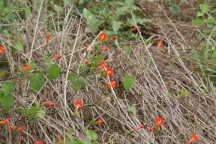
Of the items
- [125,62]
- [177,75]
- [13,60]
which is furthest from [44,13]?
[177,75]

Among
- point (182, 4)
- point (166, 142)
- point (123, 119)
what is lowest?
point (166, 142)

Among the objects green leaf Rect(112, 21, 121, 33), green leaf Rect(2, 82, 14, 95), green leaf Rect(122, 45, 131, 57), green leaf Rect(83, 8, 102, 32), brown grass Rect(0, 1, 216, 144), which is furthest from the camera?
green leaf Rect(112, 21, 121, 33)

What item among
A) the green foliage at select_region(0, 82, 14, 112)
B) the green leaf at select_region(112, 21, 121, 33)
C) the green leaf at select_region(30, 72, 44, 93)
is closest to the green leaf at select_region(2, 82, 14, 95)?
the green foliage at select_region(0, 82, 14, 112)

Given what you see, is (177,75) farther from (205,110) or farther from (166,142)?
(166,142)

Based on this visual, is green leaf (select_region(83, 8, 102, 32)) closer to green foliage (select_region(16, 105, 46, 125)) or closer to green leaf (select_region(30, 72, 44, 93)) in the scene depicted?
A: green leaf (select_region(30, 72, 44, 93))

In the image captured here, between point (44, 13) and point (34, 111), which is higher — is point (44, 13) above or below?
above

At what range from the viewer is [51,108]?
1836 millimetres

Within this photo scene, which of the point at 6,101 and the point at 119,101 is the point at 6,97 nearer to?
the point at 6,101

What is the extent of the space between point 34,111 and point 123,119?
61cm

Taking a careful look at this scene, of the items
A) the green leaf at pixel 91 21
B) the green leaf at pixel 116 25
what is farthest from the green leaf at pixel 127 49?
the green leaf at pixel 91 21

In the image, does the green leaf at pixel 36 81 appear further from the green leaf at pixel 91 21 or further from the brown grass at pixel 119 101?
the green leaf at pixel 91 21

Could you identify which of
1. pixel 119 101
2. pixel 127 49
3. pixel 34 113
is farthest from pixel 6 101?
pixel 127 49

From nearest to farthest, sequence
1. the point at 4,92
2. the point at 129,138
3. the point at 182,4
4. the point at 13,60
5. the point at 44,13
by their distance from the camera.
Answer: the point at 4,92
the point at 129,138
the point at 13,60
the point at 44,13
the point at 182,4

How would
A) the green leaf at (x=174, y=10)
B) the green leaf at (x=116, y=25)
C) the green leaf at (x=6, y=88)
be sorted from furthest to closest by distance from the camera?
the green leaf at (x=174, y=10) → the green leaf at (x=116, y=25) → the green leaf at (x=6, y=88)
